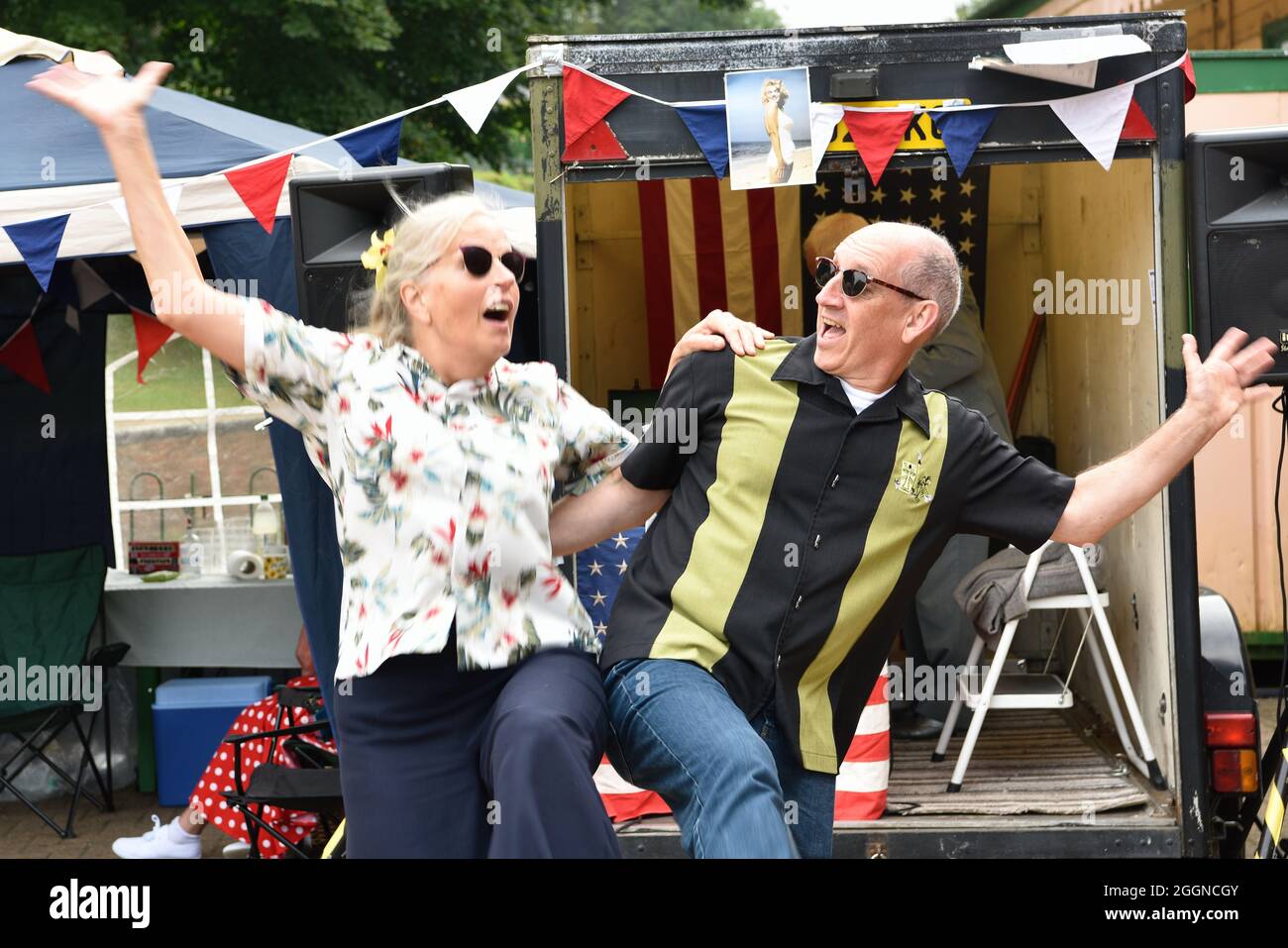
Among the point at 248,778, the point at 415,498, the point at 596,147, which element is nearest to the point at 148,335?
the point at 248,778

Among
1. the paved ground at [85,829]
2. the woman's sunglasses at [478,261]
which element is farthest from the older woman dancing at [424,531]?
the paved ground at [85,829]

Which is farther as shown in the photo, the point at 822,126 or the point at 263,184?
the point at 263,184

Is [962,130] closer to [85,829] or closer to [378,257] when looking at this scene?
[378,257]

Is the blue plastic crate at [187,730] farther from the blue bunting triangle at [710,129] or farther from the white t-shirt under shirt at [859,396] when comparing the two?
the white t-shirt under shirt at [859,396]

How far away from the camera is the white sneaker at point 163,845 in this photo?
21.1 feet

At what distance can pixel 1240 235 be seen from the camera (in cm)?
402

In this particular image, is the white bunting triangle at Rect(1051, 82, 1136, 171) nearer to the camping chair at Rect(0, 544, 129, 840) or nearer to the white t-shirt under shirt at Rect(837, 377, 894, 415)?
the white t-shirt under shirt at Rect(837, 377, 894, 415)

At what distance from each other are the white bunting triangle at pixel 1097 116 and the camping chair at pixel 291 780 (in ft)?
11.6

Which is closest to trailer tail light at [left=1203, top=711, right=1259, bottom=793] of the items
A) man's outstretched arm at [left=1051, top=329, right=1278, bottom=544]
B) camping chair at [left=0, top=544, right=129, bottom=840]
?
man's outstretched arm at [left=1051, top=329, right=1278, bottom=544]

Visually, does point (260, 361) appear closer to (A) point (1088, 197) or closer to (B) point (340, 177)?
(B) point (340, 177)

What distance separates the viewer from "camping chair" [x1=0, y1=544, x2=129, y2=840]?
706 centimetres

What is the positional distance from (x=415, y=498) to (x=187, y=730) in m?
5.28

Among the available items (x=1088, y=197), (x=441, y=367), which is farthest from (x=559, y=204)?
(x=1088, y=197)

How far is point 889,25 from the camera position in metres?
4.24
